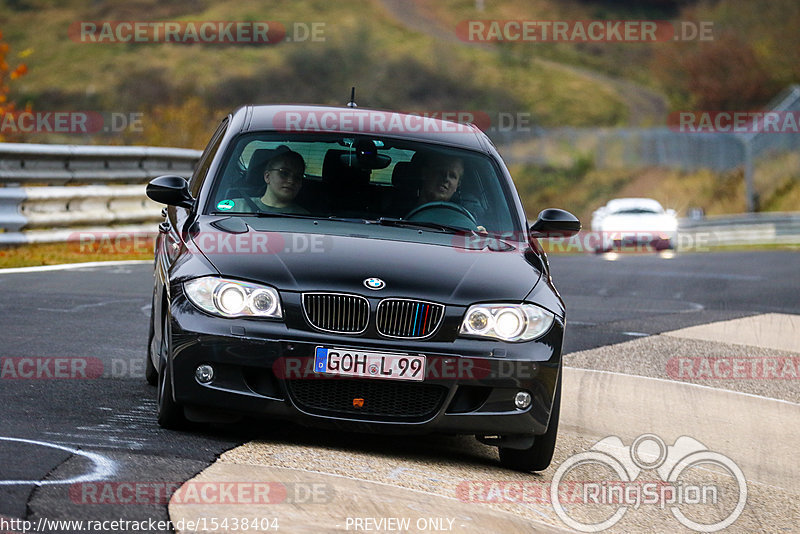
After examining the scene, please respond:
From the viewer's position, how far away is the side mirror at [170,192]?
726 centimetres

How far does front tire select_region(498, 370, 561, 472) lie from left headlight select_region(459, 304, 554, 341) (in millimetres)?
281

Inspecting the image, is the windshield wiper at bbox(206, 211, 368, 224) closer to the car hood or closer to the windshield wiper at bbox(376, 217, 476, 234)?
the windshield wiper at bbox(376, 217, 476, 234)

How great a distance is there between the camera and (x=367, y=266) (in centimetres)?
630

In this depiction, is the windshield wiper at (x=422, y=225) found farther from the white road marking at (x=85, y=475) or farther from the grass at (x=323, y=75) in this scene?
the grass at (x=323, y=75)

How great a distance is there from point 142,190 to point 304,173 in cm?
1051

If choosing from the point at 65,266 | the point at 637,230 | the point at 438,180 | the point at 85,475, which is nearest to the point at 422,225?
the point at 438,180

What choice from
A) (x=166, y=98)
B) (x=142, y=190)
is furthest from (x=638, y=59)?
(x=142, y=190)

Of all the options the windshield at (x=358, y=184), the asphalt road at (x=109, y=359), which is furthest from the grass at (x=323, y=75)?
the windshield at (x=358, y=184)

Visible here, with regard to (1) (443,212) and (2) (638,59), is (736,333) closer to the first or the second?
(1) (443,212)

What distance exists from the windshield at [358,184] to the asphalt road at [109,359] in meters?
1.20

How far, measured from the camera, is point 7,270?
13641 millimetres

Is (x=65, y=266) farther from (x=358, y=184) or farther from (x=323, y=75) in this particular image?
(x=323, y=75)

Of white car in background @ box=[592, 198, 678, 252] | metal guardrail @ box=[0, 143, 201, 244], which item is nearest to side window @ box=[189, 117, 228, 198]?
metal guardrail @ box=[0, 143, 201, 244]

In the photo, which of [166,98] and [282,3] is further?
[282,3]
